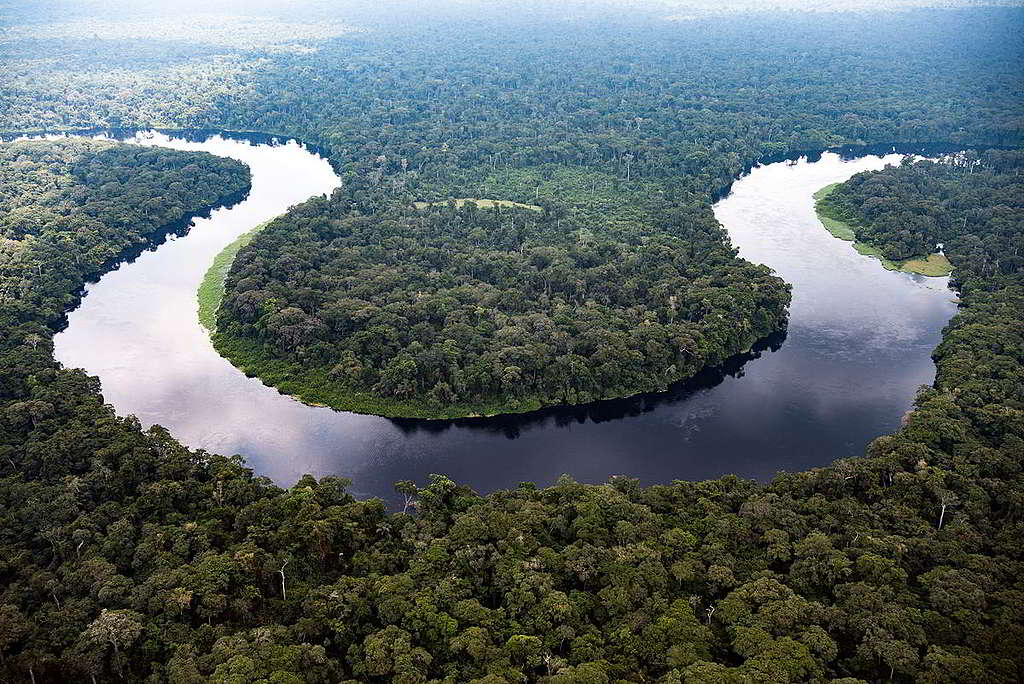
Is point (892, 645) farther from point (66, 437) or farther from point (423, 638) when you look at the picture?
point (66, 437)

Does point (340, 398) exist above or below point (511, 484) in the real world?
above

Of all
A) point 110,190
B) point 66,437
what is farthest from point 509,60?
point 66,437

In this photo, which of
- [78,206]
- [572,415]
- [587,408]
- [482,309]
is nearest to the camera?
[572,415]

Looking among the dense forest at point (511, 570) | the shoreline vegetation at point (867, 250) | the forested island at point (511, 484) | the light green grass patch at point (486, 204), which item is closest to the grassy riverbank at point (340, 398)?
the forested island at point (511, 484)

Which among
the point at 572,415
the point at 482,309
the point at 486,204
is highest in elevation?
the point at 486,204

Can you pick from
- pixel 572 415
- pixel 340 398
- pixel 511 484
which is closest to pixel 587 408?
pixel 572 415

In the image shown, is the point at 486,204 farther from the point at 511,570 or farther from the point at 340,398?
the point at 511,570

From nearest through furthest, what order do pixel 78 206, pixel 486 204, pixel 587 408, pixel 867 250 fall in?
pixel 587 408
pixel 867 250
pixel 78 206
pixel 486 204
